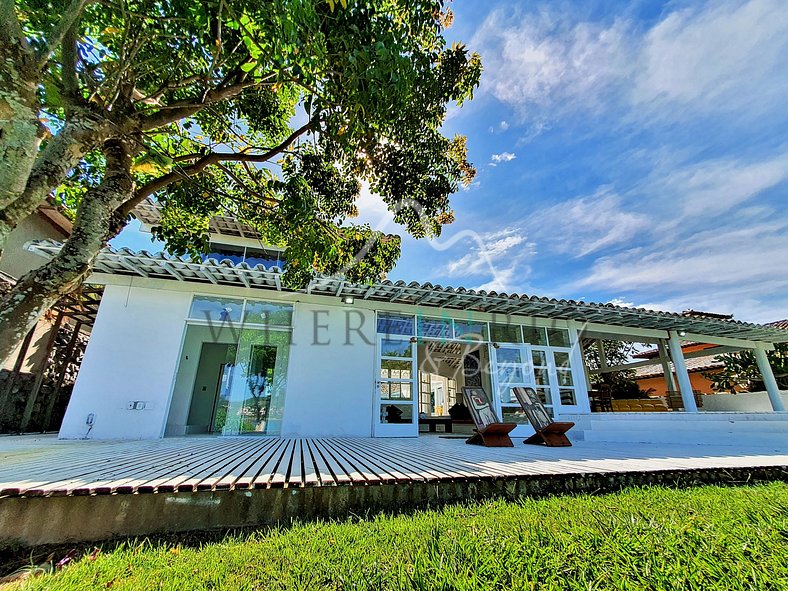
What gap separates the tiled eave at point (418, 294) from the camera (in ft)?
20.2

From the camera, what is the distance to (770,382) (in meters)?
10.4

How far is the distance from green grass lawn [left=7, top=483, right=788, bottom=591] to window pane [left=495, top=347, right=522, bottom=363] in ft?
20.3

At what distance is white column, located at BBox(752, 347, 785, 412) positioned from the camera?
10.2 meters

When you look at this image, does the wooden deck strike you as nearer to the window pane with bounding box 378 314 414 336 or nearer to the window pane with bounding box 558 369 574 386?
the window pane with bounding box 378 314 414 336

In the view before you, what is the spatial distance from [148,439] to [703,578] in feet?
25.4

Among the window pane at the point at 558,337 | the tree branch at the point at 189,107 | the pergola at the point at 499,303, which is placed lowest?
the window pane at the point at 558,337

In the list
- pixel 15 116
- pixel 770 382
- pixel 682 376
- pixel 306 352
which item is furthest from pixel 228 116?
pixel 770 382

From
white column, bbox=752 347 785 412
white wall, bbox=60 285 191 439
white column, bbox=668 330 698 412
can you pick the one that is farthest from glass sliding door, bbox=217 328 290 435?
white column, bbox=752 347 785 412

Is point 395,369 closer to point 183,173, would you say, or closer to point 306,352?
point 306,352

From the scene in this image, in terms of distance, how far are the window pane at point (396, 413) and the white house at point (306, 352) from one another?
34 mm

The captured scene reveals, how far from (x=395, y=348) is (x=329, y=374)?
1.74m

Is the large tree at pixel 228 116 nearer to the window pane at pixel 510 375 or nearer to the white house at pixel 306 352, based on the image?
the white house at pixel 306 352

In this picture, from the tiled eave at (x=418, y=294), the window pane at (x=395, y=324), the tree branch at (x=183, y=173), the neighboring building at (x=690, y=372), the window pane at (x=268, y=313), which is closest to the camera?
the tree branch at (x=183, y=173)

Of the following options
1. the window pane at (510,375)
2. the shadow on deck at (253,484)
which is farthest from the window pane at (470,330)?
the shadow on deck at (253,484)
